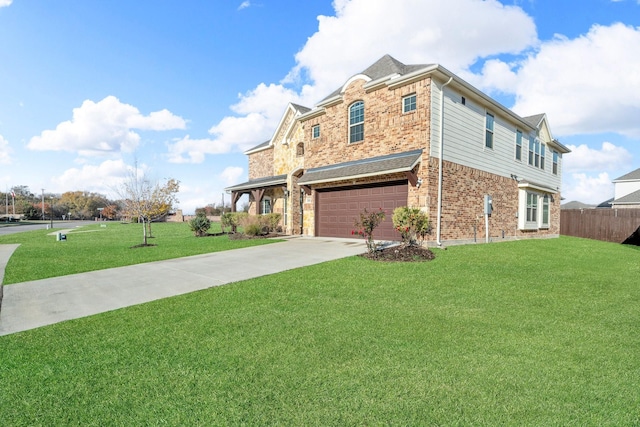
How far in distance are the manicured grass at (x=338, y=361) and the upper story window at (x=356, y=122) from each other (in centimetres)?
917

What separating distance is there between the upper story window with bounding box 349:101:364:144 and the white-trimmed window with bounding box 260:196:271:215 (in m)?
8.30

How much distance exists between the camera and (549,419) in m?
2.38

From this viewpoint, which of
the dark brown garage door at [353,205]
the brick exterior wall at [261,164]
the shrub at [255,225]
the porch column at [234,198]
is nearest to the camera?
the dark brown garage door at [353,205]

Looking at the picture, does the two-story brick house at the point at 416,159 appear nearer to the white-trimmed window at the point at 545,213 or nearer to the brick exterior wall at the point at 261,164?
the white-trimmed window at the point at 545,213

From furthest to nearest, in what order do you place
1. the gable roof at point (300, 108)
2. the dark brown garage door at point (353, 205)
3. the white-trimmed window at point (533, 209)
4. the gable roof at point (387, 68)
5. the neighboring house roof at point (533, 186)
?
the gable roof at point (300, 108)
the white-trimmed window at point (533, 209)
the neighboring house roof at point (533, 186)
the gable roof at point (387, 68)
the dark brown garage door at point (353, 205)

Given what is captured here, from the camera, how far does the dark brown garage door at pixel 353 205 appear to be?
40.9 ft

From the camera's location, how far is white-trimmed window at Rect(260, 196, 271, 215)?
67.5ft

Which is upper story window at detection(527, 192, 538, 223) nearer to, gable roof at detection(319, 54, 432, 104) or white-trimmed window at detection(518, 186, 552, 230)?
white-trimmed window at detection(518, 186, 552, 230)

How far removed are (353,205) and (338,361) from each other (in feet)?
36.0

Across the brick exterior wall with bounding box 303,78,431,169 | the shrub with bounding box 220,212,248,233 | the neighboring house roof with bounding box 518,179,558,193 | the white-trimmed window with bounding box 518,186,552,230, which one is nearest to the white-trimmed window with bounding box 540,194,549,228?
the white-trimmed window with bounding box 518,186,552,230

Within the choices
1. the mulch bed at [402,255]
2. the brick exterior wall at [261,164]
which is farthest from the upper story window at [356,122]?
the brick exterior wall at [261,164]

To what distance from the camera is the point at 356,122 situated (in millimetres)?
13914

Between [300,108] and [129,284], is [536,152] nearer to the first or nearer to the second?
Answer: [300,108]

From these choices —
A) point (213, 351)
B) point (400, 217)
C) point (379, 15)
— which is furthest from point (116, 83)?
point (213, 351)
